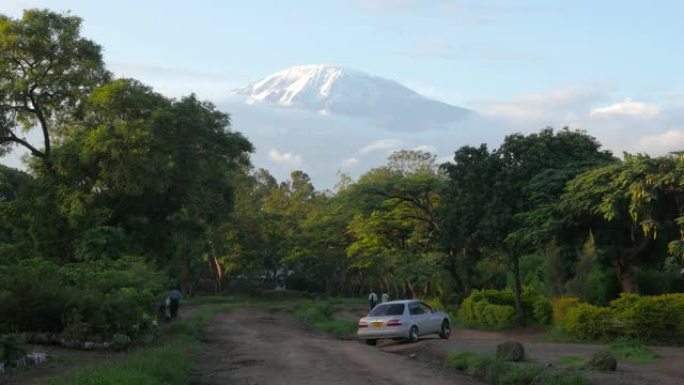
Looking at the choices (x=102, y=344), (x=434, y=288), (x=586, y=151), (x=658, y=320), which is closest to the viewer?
(x=102, y=344)

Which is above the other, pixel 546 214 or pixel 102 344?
pixel 546 214

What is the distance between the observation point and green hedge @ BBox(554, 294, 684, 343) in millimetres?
21953

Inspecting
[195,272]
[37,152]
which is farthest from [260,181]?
[37,152]

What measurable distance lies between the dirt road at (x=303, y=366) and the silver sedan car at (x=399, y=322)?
2040 millimetres

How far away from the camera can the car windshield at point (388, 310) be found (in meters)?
25.8

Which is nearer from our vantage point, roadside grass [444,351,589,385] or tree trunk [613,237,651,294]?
roadside grass [444,351,589,385]

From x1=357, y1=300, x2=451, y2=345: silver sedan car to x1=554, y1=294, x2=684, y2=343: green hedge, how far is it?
5.09m

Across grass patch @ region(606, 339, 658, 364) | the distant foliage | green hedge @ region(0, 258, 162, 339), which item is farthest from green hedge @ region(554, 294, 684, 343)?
the distant foliage

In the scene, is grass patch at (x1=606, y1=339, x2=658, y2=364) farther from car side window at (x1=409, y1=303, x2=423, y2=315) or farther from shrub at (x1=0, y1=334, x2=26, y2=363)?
shrub at (x1=0, y1=334, x2=26, y2=363)

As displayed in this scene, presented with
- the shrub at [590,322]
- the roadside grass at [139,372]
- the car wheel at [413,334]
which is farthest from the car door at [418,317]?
the roadside grass at [139,372]

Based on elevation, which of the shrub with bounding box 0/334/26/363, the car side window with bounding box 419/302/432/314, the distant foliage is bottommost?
the car side window with bounding box 419/302/432/314

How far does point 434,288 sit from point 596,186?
80.2 ft

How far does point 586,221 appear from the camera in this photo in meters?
26.4

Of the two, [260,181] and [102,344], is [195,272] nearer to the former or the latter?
[260,181]
